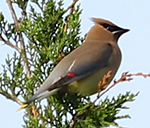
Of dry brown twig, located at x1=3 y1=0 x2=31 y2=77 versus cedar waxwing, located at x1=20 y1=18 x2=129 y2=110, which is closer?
cedar waxwing, located at x1=20 y1=18 x2=129 y2=110

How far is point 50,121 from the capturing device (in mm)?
3832

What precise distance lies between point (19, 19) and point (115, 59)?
32.8 inches

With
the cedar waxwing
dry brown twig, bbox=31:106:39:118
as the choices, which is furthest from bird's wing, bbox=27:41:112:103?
dry brown twig, bbox=31:106:39:118

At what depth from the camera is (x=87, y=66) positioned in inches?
167

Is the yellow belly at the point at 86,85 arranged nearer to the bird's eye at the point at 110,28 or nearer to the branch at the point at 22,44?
the branch at the point at 22,44

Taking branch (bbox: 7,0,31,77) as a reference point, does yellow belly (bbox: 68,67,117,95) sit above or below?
below

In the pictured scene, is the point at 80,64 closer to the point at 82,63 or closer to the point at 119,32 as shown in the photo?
the point at 82,63

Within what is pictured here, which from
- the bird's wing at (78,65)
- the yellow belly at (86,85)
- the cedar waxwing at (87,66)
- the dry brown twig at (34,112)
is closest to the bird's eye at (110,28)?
the cedar waxwing at (87,66)

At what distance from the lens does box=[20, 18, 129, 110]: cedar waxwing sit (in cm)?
394

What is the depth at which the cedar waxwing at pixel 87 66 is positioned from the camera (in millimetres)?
3943

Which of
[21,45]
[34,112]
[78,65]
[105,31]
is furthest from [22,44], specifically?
[105,31]

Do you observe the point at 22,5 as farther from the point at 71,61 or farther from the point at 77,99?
the point at 77,99

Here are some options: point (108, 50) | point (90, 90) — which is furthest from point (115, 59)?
point (90, 90)

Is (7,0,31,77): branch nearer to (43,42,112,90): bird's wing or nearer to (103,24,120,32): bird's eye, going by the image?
(43,42,112,90): bird's wing
